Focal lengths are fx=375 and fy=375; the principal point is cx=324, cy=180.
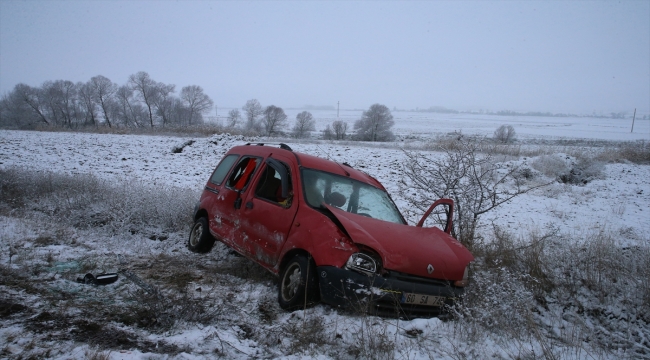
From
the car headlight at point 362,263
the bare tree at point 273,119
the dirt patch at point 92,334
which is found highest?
the bare tree at point 273,119

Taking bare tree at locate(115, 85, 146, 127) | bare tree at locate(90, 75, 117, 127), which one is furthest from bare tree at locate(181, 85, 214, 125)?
bare tree at locate(90, 75, 117, 127)

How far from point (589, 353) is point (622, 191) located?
1305cm

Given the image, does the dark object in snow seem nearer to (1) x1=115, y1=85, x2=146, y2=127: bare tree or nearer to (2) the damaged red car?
(2) the damaged red car

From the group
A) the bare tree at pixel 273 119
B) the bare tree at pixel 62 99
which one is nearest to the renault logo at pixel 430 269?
the bare tree at pixel 273 119

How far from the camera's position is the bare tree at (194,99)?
7019 cm

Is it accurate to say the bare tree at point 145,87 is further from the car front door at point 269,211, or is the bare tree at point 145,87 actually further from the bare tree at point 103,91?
the car front door at point 269,211

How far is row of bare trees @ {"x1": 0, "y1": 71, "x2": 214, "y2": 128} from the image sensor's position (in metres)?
60.4

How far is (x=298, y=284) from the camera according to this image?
13.1ft

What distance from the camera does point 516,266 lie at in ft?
18.7

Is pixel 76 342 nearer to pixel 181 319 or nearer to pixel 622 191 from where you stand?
pixel 181 319

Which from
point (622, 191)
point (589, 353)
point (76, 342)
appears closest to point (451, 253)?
point (589, 353)

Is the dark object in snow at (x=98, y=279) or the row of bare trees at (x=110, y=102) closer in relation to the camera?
the dark object in snow at (x=98, y=279)

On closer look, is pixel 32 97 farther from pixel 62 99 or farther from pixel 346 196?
pixel 346 196

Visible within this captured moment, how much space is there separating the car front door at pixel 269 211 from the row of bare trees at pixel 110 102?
61.8 metres
